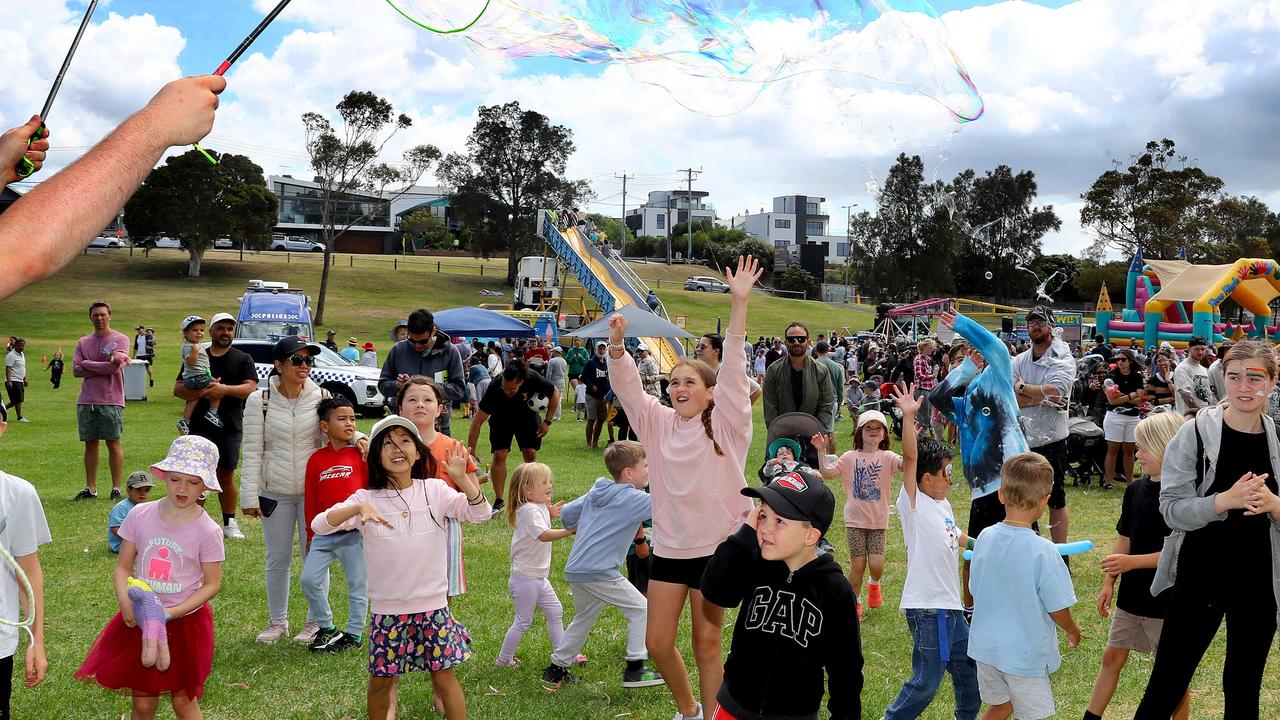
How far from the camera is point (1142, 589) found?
496cm

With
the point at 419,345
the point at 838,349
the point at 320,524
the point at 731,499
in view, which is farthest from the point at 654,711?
the point at 838,349

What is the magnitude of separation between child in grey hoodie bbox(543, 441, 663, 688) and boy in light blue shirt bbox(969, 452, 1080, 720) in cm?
203

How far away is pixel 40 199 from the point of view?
122cm

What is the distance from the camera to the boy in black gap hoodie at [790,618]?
11.6 feet

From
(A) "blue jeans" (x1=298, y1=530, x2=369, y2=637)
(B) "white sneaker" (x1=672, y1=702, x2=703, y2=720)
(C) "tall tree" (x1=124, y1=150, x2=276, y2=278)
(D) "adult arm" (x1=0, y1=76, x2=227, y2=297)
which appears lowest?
(B) "white sneaker" (x1=672, y1=702, x2=703, y2=720)

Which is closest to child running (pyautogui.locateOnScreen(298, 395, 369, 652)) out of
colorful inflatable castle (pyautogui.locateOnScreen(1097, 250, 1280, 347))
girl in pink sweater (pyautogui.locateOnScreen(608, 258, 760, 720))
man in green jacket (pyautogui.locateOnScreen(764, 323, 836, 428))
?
girl in pink sweater (pyautogui.locateOnScreen(608, 258, 760, 720))

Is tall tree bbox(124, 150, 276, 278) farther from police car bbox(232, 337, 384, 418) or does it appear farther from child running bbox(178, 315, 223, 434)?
child running bbox(178, 315, 223, 434)

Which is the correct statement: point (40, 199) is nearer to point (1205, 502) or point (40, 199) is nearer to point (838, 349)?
point (1205, 502)

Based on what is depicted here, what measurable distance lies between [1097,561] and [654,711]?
5.10 m

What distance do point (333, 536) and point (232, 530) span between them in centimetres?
353

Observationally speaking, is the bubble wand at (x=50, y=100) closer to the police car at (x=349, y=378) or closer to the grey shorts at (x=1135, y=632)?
the grey shorts at (x=1135, y=632)

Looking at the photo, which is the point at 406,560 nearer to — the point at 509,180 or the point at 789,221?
the point at 509,180

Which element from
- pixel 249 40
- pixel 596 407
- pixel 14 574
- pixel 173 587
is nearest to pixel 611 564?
pixel 173 587

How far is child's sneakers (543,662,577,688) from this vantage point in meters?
5.88
